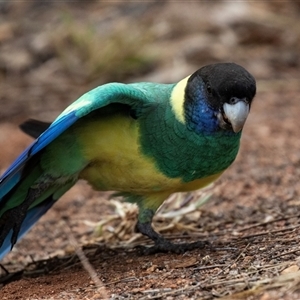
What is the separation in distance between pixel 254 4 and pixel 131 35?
5.27 feet

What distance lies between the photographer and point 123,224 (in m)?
3.96

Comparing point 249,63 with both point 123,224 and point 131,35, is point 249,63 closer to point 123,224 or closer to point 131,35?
point 131,35

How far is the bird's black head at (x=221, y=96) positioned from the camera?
307 cm

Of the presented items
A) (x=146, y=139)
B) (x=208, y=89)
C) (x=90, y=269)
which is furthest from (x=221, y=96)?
(x=90, y=269)

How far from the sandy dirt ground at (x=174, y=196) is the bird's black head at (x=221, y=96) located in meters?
0.57

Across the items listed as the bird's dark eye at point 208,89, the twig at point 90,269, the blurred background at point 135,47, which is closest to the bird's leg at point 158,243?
the twig at point 90,269

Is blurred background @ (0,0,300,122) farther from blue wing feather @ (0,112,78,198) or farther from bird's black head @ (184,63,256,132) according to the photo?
bird's black head @ (184,63,256,132)

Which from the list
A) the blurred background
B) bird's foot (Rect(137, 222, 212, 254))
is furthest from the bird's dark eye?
the blurred background

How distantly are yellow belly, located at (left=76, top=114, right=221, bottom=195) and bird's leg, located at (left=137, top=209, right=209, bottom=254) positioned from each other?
21 cm

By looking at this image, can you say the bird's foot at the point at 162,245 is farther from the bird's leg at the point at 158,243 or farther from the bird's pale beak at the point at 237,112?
the bird's pale beak at the point at 237,112

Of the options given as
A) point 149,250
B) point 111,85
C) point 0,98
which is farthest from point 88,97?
point 0,98

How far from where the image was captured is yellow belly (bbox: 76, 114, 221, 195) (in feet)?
10.7

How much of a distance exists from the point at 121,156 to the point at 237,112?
0.57 metres

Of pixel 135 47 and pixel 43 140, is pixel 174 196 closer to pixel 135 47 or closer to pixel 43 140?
pixel 43 140
